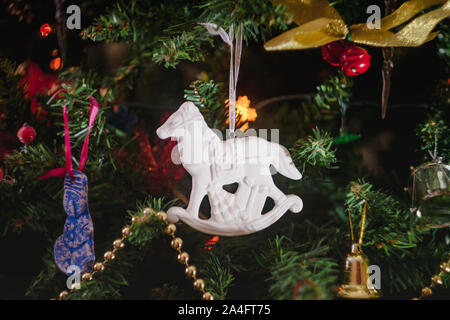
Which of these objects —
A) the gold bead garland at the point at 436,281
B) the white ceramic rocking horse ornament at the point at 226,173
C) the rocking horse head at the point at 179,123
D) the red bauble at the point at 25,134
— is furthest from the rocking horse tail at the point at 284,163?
the red bauble at the point at 25,134

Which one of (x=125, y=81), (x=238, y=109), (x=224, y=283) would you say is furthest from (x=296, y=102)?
(x=224, y=283)

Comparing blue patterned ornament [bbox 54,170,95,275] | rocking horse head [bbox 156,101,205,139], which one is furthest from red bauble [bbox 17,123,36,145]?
rocking horse head [bbox 156,101,205,139]

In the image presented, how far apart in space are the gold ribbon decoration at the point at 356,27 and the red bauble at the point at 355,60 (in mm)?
17

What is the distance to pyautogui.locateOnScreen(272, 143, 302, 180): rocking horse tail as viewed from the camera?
1.97 feet

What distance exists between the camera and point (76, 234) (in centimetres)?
59

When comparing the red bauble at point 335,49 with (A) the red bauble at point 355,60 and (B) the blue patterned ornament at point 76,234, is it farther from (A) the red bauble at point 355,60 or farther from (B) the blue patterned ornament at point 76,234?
(B) the blue patterned ornament at point 76,234

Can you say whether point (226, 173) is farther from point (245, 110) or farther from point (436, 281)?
point (436, 281)

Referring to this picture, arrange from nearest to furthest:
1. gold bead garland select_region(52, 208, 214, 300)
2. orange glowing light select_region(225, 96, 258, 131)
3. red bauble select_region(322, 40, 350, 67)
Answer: gold bead garland select_region(52, 208, 214, 300) → red bauble select_region(322, 40, 350, 67) → orange glowing light select_region(225, 96, 258, 131)

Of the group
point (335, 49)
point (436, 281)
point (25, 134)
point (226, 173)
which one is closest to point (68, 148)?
point (25, 134)

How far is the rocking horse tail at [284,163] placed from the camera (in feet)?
1.97

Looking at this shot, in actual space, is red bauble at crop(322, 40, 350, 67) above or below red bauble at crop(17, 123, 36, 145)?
above

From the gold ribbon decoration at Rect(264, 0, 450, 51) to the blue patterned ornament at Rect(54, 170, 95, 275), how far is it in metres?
0.34

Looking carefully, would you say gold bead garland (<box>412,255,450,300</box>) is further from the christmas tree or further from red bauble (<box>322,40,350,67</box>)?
red bauble (<box>322,40,350,67</box>)

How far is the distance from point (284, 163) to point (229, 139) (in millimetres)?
88
